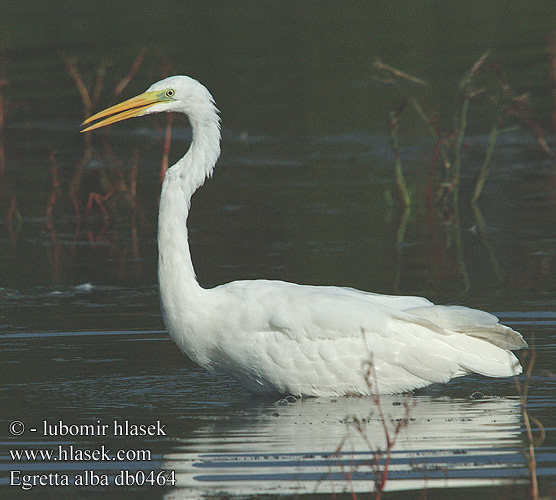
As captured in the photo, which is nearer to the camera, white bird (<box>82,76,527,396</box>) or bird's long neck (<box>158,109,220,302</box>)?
white bird (<box>82,76,527,396</box>)

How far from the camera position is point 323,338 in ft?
27.6

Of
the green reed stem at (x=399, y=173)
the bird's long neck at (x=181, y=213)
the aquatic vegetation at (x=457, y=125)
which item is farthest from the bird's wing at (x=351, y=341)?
the green reed stem at (x=399, y=173)

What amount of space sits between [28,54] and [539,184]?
53.1 feet

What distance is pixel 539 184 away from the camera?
1575 cm

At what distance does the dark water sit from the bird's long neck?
79 cm

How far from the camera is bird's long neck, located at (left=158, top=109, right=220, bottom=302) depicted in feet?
28.1

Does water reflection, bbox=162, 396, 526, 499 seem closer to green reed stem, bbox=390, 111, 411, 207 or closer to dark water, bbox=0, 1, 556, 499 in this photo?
dark water, bbox=0, 1, 556, 499

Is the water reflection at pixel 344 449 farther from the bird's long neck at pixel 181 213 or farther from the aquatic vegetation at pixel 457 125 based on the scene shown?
the aquatic vegetation at pixel 457 125

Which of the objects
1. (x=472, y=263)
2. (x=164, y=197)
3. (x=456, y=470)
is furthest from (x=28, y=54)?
(x=456, y=470)

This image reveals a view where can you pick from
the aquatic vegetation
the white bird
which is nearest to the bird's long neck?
the white bird

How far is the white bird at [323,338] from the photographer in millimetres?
8336

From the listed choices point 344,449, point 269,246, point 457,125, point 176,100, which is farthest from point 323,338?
point 457,125

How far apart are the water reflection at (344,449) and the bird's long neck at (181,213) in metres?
1.05

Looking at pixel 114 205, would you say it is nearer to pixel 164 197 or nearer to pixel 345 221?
pixel 345 221
